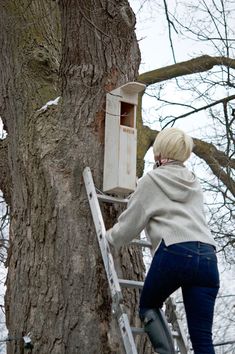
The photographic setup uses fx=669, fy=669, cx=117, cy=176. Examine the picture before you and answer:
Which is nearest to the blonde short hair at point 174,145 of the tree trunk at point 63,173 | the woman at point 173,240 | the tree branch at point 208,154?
the woman at point 173,240

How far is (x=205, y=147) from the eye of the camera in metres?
7.56

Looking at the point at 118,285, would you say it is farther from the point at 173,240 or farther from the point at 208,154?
the point at 208,154

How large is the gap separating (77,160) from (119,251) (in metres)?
0.59

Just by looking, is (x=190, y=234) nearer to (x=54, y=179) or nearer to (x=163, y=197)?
(x=163, y=197)

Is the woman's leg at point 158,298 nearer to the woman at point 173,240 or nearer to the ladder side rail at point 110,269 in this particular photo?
the woman at point 173,240

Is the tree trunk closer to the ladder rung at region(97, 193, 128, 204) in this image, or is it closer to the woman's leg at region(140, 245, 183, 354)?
the ladder rung at region(97, 193, 128, 204)

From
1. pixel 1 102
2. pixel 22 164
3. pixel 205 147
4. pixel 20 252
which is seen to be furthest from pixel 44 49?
pixel 205 147

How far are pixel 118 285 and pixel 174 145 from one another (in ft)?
2.54

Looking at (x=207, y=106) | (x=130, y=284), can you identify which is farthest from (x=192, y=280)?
(x=207, y=106)

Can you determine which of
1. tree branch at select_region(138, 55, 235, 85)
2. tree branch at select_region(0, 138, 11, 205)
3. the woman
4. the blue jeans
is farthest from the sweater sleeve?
tree branch at select_region(138, 55, 235, 85)

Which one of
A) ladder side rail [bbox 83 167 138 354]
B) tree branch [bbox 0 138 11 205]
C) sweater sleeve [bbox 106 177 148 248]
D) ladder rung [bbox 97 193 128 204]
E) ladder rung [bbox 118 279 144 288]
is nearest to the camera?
ladder side rail [bbox 83 167 138 354]

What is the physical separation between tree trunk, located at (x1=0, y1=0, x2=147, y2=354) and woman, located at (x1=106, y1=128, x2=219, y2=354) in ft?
1.30

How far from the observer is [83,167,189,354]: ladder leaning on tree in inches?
130

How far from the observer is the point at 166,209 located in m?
3.31
